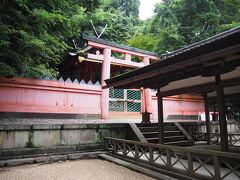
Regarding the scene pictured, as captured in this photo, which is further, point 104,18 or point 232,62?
point 104,18

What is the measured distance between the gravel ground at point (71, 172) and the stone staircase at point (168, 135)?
280 cm

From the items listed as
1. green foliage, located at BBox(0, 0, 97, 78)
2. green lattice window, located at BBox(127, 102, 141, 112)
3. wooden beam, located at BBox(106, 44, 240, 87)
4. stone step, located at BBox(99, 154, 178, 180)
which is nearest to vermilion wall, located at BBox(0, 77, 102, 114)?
green foliage, located at BBox(0, 0, 97, 78)

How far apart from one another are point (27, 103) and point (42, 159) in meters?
3.00

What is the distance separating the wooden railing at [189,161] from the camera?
501 cm

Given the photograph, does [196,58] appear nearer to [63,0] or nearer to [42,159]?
[63,0]

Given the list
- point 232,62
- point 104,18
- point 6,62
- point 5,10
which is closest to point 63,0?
point 5,10

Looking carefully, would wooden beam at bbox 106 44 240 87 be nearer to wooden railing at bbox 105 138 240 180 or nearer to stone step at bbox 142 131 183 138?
wooden railing at bbox 105 138 240 180

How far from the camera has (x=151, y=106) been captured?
14461 millimetres

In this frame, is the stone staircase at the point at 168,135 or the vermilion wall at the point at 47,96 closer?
the vermilion wall at the point at 47,96

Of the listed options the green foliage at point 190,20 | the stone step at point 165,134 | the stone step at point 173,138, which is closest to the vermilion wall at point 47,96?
the stone step at point 165,134

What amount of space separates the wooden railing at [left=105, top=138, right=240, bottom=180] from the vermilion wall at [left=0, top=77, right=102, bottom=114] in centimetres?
277

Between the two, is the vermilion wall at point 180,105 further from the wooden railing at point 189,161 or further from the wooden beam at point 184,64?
the wooden beam at point 184,64

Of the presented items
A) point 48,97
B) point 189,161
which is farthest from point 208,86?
point 48,97

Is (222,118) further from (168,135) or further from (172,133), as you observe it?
(172,133)
